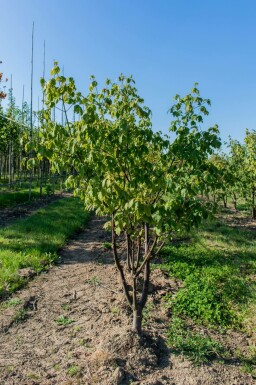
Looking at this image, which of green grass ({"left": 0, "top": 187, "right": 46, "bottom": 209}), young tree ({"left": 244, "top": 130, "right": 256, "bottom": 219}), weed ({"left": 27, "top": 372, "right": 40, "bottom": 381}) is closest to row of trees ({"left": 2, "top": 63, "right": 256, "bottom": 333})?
weed ({"left": 27, "top": 372, "right": 40, "bottom": 381})

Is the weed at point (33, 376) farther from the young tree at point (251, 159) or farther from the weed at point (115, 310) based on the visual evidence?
the young tree at point (251, 159)

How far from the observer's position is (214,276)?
6.54 metres

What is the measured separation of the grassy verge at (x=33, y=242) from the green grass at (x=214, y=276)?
293 centimetres

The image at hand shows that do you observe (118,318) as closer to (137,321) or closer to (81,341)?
(137,321)

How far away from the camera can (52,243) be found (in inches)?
345

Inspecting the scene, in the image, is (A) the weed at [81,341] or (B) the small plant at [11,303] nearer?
(A) the weed at [81,341]

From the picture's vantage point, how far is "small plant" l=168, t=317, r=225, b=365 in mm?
4082

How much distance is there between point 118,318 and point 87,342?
71cm

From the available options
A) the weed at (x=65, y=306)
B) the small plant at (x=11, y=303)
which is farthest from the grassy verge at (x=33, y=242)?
the weed at (x=65, y=306)

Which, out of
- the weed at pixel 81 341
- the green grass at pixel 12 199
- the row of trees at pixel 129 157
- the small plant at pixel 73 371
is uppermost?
the row of trees at pixel 129 157

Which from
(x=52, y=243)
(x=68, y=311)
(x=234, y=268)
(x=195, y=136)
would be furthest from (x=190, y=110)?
(x=52, y=243)

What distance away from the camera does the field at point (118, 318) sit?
3.78 m

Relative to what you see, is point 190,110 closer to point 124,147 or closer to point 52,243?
point 124,147

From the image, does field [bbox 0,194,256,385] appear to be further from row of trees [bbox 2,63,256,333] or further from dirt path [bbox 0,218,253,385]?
row of trees [bbox 2,63,256,333]
